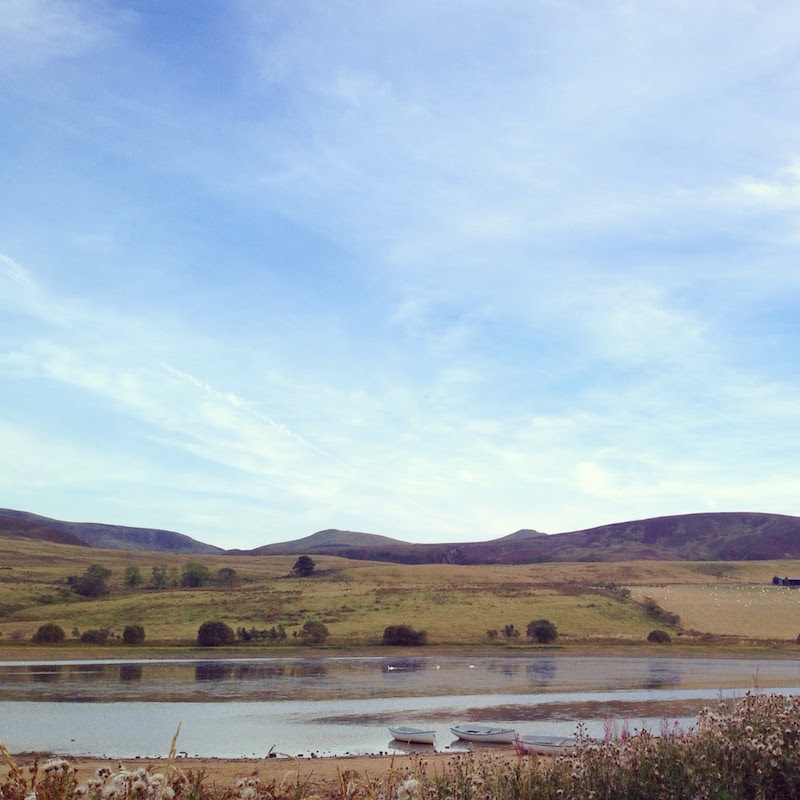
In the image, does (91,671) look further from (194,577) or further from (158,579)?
(158,579)

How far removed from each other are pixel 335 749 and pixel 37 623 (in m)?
37.4

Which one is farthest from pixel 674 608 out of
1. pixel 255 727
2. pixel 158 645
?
pixel 255 727

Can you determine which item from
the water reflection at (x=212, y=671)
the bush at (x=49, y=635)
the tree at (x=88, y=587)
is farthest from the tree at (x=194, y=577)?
the water reflection at (x=212, y=671)

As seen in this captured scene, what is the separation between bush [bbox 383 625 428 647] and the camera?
4456cm

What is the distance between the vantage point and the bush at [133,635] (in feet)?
147

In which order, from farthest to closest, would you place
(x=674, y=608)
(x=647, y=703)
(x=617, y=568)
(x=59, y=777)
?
(x=617, y=568)
(x=674, y=608)
(x=647, y=703)
(x=59, y=777)

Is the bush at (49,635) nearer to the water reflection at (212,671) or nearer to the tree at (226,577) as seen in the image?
the water reflection at (212,671)

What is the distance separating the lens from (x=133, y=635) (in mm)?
44969

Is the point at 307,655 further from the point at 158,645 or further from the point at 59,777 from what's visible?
the point at 59,777

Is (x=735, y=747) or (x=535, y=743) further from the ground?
(x=735, y=747)

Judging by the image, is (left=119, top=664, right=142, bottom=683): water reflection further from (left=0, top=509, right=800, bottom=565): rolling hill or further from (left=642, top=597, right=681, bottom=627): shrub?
(left=0, top=509, right=800, bottom=565): rolling hill

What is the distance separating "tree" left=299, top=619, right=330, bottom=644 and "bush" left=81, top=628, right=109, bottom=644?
10015 millimetres

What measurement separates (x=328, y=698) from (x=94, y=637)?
22.9m

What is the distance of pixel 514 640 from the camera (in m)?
46.0
